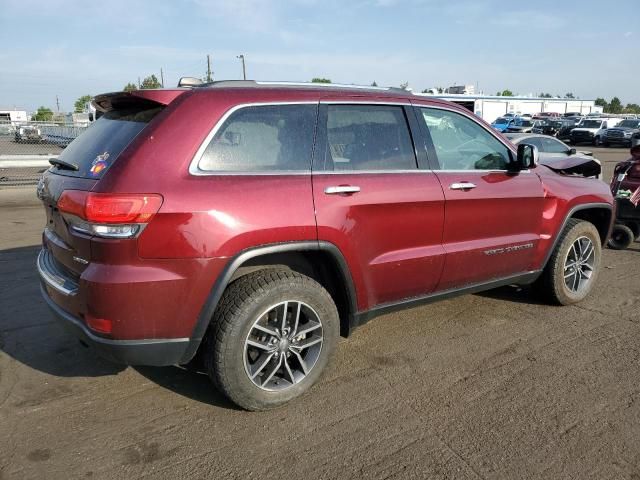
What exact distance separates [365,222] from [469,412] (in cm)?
128

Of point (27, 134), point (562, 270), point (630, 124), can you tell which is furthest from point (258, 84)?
point (630, 124)

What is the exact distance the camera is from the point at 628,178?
6.93 meters

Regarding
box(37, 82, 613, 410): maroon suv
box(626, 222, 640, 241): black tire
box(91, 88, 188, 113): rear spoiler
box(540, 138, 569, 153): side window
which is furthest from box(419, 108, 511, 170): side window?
box(540, 138, 569, 153): side window

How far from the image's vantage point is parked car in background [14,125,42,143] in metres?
14.3

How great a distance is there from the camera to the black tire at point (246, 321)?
2.83m

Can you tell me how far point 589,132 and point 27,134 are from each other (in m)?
30.8

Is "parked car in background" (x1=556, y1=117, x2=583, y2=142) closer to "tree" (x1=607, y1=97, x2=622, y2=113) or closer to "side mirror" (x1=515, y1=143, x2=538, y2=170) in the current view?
"side mirror" (x1=515, y1=143, x2=538, y2=170)

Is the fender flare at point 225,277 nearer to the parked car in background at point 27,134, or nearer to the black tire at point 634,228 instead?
the black tire at point 634,228

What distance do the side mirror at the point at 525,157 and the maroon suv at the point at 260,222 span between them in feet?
0.52

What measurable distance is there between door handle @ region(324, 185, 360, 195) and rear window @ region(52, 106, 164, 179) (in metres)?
1.05

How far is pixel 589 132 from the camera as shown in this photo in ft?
106

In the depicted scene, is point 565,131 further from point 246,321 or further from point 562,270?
point 246,321

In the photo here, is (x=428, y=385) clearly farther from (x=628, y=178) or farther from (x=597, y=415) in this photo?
(x=628, y=178)

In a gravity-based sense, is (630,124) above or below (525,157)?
above
